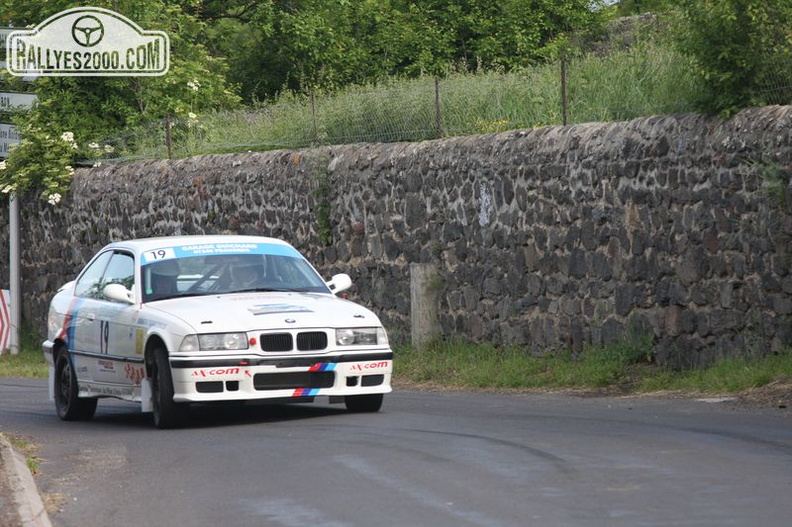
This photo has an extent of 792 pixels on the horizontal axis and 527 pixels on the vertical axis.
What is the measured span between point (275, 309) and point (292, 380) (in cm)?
60

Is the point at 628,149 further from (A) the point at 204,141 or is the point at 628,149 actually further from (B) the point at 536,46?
(B) the point at 536,46

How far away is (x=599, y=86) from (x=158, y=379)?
27.6ft

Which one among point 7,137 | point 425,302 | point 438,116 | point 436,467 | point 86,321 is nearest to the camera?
point 436,467

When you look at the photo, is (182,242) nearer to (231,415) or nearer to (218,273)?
(218,273)

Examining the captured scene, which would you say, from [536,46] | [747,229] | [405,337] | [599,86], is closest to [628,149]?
[747,229]

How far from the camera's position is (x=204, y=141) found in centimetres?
2567

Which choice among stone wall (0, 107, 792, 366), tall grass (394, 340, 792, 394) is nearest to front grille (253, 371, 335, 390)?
tall grass (394, 340, 792, 394)

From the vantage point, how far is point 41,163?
27.4 m

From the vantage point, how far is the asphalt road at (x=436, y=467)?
23.9ft

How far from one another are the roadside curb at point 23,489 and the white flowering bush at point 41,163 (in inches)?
680

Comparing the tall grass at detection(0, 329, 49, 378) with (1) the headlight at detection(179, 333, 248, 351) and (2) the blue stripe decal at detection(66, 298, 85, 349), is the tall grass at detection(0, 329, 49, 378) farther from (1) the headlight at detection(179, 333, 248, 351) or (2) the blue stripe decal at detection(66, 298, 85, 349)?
(1) the headlight at detection(179, 333, 248, 351)

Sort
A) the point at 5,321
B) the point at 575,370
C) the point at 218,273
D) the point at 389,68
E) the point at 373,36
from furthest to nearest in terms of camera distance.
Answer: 1. the point at 373,36
2. the point at 389,68
3. the point at 5,321
4. the point at 575,370
5. the point at 218,273

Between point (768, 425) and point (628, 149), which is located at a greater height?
point (628, 149)

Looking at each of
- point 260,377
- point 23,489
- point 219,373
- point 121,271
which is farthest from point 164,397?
point 23,489
